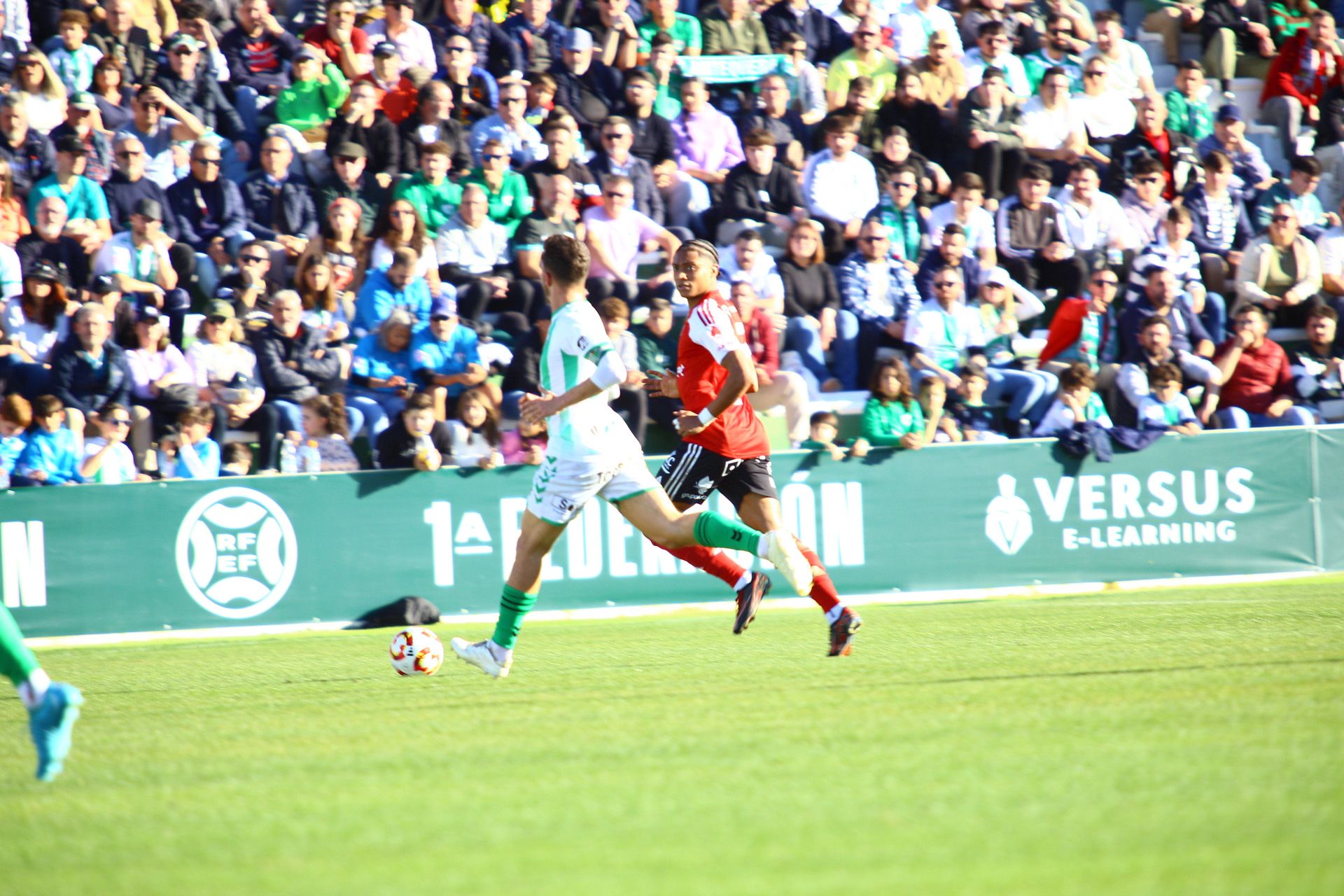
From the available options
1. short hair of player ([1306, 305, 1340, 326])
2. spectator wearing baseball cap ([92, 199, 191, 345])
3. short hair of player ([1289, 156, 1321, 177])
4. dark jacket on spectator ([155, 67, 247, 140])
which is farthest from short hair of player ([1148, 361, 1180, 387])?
dark jacket on spectator ([155, 67, 247, 140])

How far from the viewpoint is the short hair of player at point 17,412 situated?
11.5 m

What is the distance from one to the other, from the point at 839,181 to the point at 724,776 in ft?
36.4

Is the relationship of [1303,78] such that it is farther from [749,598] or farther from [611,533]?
[749,598]

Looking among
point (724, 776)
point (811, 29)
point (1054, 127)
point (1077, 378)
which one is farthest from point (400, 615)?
point (1054, 127)

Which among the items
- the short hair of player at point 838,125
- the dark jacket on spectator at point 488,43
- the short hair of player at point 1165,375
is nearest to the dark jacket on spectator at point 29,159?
the dark jacket on spectator at point 488,43

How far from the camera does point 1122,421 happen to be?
14172 millimetres

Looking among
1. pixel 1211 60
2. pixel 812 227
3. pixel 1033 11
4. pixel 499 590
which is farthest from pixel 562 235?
Result: pixel 1211 60

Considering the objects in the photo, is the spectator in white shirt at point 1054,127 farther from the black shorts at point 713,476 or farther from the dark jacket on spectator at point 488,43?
the black shorts at point 713,476

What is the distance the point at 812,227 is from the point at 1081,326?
112 inches

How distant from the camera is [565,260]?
7398mm

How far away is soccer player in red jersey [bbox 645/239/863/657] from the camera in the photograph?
7.97 meters

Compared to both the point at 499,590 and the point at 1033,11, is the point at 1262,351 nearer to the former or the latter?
the point at 1033,11

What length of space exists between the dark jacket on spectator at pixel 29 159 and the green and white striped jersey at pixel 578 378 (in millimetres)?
7876

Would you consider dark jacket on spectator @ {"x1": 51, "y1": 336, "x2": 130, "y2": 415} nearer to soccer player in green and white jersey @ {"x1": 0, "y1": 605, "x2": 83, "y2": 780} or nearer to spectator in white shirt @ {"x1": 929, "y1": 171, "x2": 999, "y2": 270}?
soccer player in green and white jersey @ {"x1": 0, "y1": 605, "x2": 83, "y2": 780}
